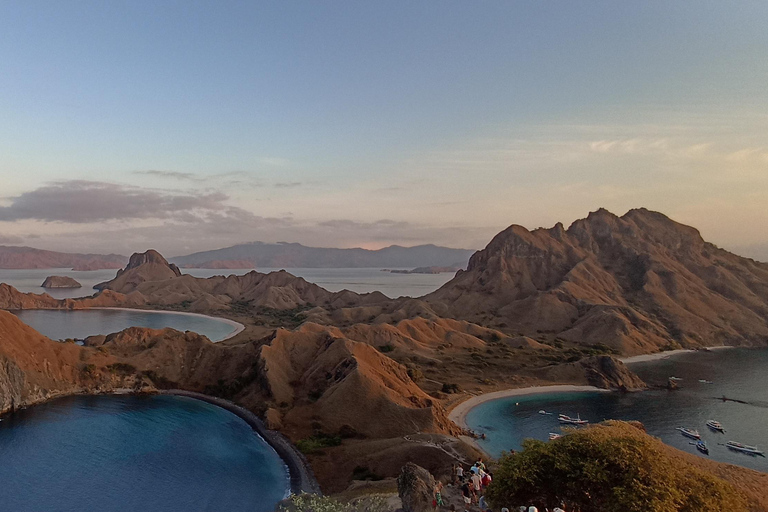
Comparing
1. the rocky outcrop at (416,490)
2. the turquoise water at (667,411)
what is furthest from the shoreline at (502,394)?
the rocky outcrop at (416,490)

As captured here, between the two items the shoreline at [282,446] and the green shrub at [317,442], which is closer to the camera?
the shoreline at [282,446]

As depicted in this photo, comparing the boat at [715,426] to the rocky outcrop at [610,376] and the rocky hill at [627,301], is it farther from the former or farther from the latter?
the rocky hill at [627,301]

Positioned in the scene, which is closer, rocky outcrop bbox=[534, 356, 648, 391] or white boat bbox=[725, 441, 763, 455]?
white boat bbox=[725, 441, 763, 455]

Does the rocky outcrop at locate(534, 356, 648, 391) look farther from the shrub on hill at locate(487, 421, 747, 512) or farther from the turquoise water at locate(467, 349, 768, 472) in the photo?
the shrub on hill at locate(487, 421, 747, 512)

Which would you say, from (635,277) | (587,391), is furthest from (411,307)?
(635,277)

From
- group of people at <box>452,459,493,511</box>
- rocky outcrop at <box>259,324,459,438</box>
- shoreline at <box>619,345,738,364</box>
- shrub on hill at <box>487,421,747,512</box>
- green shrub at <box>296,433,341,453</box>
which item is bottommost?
shoreline at <box>619,345,738,364</box>

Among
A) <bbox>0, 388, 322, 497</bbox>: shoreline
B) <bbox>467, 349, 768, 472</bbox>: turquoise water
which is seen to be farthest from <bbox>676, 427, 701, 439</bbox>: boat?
<bbox>0, 388, 322, 497</bbox>: shoreline

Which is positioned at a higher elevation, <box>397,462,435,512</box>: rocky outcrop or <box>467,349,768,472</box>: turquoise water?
<box>397,462,435,512</box>: rocky outcrop
